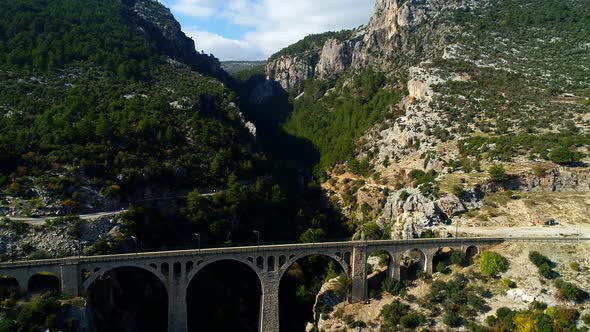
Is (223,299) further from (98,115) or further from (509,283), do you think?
(98,115)

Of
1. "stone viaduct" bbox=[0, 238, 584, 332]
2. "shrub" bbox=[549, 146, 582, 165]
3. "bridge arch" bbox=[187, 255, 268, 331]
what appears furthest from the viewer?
"shrub" bbox=[549, 146, 582, 165]

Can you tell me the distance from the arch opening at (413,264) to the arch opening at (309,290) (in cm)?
624

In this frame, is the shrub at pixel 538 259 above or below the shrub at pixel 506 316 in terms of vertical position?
above

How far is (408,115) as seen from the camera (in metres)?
72.4

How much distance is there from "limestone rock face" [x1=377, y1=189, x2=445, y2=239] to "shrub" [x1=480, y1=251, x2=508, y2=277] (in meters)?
8.40

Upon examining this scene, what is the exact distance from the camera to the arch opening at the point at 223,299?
42.4 metres

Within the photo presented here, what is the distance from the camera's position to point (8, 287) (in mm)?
31344

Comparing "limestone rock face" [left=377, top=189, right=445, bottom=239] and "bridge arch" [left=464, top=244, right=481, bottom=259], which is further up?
"limestone rock face" [left=377, top=189, right=445, bottom=239]

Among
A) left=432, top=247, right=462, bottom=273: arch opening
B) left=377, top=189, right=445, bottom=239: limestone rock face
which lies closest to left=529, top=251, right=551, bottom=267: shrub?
left=432, top=247, right=462, bottom=273: arch opening

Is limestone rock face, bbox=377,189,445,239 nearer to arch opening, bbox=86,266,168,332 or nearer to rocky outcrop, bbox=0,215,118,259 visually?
arch opening, bbox=86,266,168,332

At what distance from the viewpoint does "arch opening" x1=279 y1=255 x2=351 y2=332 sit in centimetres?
4203

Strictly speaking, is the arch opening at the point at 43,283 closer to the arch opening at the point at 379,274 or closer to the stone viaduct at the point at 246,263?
the stone viaduct at the point at 246,263

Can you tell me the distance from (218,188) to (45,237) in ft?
73.1

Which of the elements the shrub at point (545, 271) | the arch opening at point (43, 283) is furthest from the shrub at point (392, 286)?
the arch opening at point (43, 283)
